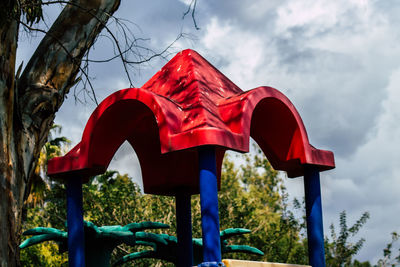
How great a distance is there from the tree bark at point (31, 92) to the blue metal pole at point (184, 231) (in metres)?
2.77

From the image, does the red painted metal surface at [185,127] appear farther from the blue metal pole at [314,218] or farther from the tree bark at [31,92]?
the tree bark at [31,92]

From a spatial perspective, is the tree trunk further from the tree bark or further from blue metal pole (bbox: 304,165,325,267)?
blue metal pole (bbox: 304,165,325,267)

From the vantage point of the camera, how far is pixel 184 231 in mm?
8375

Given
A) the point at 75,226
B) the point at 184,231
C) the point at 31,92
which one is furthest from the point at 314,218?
the point at 31,92

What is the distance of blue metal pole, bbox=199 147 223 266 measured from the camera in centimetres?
546

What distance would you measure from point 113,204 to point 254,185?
17008 millimetres

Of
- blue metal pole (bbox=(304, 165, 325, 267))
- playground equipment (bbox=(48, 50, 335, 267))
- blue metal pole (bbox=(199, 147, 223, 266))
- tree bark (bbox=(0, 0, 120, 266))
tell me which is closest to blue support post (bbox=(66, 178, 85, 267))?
playground equipment (bbox=(48, 50, 335, 267))

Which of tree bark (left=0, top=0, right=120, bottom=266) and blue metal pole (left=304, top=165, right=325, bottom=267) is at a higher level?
tree bark (left=0, top=0, right=120, bottom=266)

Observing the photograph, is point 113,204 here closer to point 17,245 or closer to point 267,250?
point 267,250

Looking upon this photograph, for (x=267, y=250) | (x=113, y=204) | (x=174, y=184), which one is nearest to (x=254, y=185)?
(x=267, y=250)

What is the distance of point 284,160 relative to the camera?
7418mm

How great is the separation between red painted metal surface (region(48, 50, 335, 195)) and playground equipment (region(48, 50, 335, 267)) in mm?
12

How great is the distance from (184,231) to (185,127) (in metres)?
2.77

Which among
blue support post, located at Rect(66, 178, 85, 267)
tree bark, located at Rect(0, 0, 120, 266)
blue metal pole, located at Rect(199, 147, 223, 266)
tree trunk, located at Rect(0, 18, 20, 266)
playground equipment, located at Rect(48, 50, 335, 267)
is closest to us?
tree trunk, located at Rect(0, 18, 20, 266)
